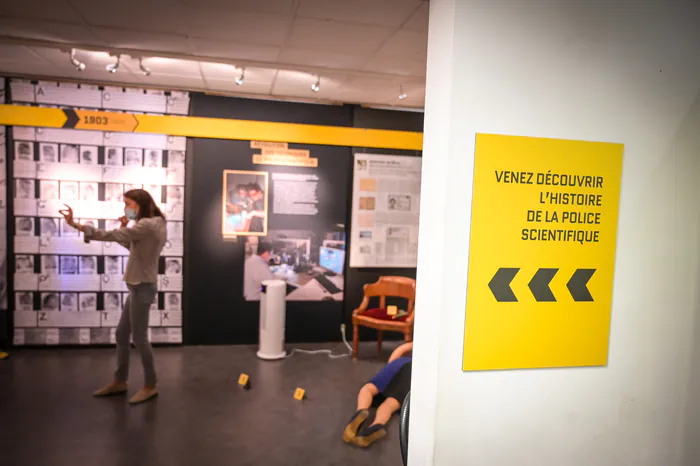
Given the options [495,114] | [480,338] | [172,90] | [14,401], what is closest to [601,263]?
[480,338]

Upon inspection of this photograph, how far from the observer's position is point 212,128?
5047 millimetres

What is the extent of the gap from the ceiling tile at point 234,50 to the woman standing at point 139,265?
1.28 meters

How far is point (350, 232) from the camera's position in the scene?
5539mm

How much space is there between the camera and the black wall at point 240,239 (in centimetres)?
516

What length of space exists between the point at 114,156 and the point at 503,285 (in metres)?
4.79

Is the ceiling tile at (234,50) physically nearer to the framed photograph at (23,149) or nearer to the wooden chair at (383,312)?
the framed photograph at (23,149)

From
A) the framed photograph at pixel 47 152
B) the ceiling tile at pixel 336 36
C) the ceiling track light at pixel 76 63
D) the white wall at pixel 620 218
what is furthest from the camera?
the framed photograph at pixel 47 152

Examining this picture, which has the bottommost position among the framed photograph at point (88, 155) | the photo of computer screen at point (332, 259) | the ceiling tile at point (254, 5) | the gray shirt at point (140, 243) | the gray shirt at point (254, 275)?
the gray shirt at point (254, 275)

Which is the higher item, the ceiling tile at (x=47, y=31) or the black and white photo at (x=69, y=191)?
the ceiling tile at (x=47, y=31)

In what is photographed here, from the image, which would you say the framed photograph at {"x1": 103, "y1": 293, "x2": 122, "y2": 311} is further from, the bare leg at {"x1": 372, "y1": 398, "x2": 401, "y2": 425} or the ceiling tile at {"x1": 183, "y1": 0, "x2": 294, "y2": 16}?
the ceiling tile at {"x1": 183, "y1": 0, "x2": 294, "y2": 16}

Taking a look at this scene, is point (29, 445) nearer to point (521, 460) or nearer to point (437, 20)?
point (521, 460)

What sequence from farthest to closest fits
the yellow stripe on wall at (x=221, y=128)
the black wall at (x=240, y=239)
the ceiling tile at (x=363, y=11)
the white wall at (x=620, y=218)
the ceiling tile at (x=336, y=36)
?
1. the black wall at (x=240, y=239)
2. the yellow stripe on wall at (x=221, y=128)
3. the ceiling tile at (x=336, y=36)
4. the ceiling tile at (x=363, y=11)
5. the white wall at (x=620, y=218)

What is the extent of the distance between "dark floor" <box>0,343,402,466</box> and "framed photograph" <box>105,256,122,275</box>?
887mm

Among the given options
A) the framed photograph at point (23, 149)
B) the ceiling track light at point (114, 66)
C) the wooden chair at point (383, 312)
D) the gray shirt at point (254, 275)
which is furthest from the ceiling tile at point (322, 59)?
the framed photograph at point (23, 149)
